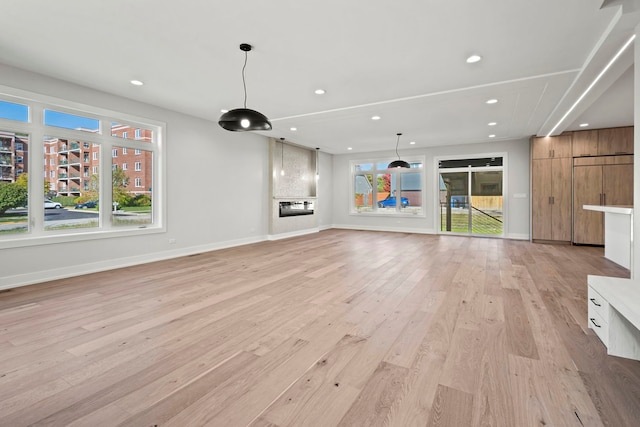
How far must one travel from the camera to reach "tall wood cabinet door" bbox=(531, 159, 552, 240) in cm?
762

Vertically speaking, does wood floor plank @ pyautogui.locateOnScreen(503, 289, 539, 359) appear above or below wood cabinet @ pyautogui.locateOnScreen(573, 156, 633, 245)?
below

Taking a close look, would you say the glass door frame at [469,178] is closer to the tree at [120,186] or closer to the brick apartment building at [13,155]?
the tree at [120,186]

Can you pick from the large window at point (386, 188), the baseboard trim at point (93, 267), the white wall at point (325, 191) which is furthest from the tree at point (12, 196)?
the large window at point (386, 188)

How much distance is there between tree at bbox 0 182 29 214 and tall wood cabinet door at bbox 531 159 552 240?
1054 cm

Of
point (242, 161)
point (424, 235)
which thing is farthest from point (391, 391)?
point (424, 235)

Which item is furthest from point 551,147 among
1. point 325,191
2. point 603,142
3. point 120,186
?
point 120,186

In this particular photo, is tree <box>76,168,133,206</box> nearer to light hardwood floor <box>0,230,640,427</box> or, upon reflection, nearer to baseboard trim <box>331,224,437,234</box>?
light hardwood floor <box>0,230,640,427</box>

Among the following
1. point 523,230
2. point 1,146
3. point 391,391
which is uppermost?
point 1,146

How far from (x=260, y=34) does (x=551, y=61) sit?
362 centimetres

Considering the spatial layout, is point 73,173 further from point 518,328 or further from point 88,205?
point 518,328

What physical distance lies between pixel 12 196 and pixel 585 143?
11.4 m

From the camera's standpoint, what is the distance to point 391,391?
5.67ft

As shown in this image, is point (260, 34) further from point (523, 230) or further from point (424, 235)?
point (523, 230)

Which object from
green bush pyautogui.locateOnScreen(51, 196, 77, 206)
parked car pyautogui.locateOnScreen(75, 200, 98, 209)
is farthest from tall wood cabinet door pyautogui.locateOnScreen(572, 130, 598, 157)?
green bush pyautogui.locateOnScreen(51, 196, 77, 206)
